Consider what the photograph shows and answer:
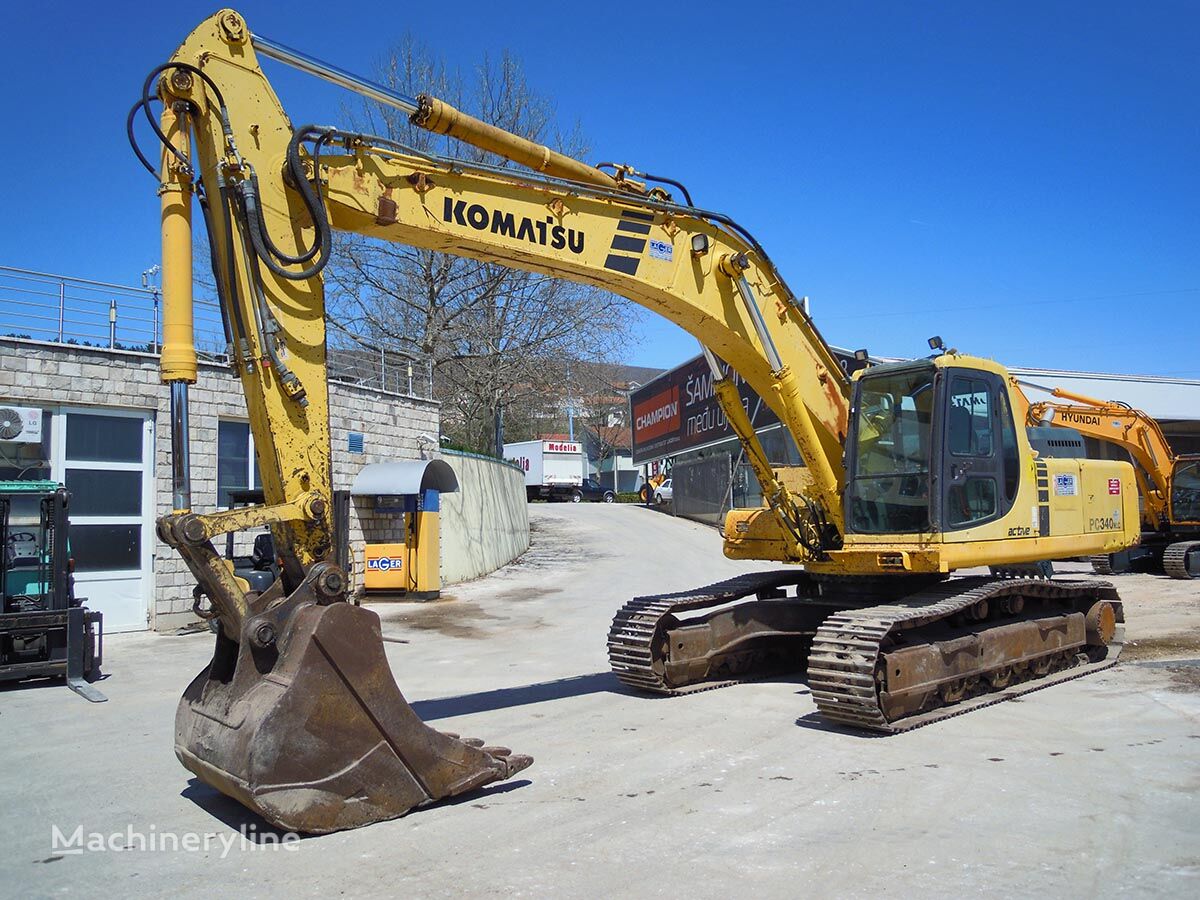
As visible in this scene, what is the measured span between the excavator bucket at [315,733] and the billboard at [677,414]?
25.8 metres

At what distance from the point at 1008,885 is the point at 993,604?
201 inches

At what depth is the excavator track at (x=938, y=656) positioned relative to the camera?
734 centimetres

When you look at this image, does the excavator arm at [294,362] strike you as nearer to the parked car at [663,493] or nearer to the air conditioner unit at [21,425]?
the air conditioner unit at [21,425]

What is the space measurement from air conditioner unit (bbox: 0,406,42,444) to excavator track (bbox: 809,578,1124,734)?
36.4 ft

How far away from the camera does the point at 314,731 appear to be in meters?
5.06

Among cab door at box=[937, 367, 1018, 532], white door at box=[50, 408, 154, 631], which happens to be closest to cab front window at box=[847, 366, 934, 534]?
cab door at box=[937, 367, 1018, 532]

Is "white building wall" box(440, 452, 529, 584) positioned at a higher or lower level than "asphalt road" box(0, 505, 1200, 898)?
higher

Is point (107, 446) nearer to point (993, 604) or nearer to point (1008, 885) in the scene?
point (993, 604)

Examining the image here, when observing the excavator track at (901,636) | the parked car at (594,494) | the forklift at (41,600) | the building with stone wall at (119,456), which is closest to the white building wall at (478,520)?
the building with stone wall at (119,456)

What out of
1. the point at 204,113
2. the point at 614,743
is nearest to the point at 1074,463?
the point at 614,743

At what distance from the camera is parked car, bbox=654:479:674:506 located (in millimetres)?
38094

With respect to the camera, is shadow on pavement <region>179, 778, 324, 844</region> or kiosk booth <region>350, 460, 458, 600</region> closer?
shadow on pavement <region>179, 778, 324, 844</region>

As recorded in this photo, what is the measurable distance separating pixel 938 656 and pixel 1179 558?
13.7m

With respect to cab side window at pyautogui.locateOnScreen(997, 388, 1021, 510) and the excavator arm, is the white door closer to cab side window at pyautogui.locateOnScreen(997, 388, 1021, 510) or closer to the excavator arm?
the excavator arm
